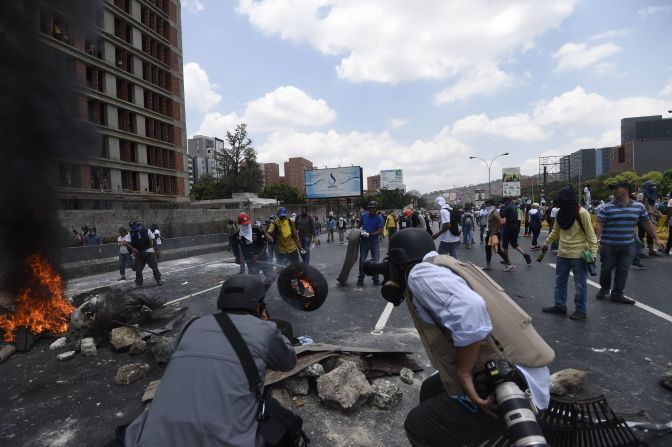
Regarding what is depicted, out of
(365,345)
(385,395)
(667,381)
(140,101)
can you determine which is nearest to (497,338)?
(385,395)

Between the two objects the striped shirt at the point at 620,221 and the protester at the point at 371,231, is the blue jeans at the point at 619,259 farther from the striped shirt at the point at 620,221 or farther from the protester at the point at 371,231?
the protester at the point at 371,231

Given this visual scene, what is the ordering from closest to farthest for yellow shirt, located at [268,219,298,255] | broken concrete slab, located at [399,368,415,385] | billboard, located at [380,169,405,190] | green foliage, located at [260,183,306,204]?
1. broken concrete slab, located at [399,368,415,385]
2. yellow shirt, located at [268,219,298,255]
3. green foliage, located at [260,183,306,204]
4. billboard, located at [380,169,405,190]

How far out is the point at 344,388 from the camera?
10.5 ft

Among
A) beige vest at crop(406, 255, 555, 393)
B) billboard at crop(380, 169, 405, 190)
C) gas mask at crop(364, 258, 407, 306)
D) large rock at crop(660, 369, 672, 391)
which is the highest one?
billboard at crop(380, 169, 405, 190)

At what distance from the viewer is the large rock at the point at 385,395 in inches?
125

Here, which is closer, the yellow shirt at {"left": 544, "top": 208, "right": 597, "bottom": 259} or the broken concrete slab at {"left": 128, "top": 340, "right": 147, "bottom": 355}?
the broken concrete slab at {"left": 128, "top": 340, "right": 147, "bottom": 355}

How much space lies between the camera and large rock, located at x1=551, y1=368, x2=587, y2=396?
10.2 feet

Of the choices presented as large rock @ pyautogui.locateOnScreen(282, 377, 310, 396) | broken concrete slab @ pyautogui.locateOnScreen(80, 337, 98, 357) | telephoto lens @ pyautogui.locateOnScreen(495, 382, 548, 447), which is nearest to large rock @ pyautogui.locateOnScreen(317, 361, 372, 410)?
large rock @ pyautogui.locateOnScreen(282, 377, 310, 396)

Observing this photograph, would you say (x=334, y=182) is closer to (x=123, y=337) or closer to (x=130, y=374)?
(x=123, y=337)

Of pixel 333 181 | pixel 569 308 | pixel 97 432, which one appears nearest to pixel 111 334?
pixel 97 432

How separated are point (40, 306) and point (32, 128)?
9.54 feet

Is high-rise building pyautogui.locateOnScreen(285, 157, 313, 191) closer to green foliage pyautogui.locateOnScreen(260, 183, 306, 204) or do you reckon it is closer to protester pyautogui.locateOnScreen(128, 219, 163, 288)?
green foliage pyautogui.locateOnScreen(260, 183, 306, 204)

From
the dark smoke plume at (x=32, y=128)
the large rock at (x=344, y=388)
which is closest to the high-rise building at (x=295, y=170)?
the dark smoke plume at (x=32, y=128)

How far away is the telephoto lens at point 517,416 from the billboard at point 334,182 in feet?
150
